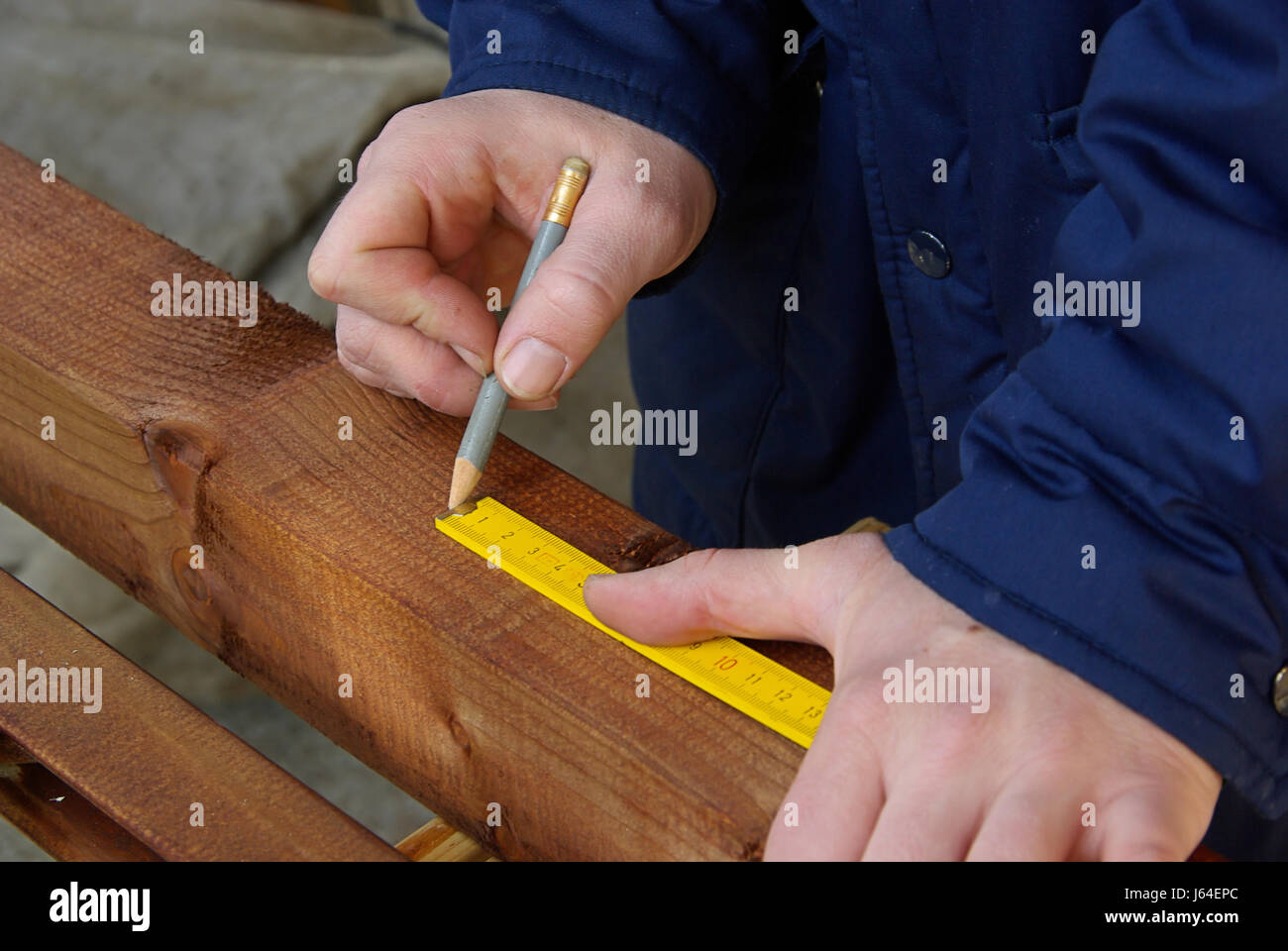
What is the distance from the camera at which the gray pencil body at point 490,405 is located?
1100mm

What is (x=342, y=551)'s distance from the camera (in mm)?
1019

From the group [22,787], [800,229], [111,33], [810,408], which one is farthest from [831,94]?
[111,33]

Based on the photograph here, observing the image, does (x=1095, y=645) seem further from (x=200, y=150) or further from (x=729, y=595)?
(x=200, y=150)

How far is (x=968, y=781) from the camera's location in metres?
0.80

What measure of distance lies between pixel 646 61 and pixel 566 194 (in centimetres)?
21

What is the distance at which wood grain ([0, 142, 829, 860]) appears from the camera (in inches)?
35.1

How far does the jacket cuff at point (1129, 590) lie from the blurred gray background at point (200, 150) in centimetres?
209

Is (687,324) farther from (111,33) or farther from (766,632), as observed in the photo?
(111,33)

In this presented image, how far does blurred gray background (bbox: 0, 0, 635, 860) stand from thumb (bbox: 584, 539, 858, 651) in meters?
1.92

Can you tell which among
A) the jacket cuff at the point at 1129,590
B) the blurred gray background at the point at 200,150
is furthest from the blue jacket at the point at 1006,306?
the blurred gray background at the point at 200,150

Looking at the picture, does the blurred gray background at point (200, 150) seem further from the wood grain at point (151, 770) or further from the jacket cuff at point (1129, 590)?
the jacket cuff at point (1129, 590)

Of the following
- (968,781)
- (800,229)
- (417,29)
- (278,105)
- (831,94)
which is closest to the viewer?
(968,781)

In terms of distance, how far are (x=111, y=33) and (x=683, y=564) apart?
272 cm

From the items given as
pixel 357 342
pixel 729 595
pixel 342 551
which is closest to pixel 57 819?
pixel 342 551
